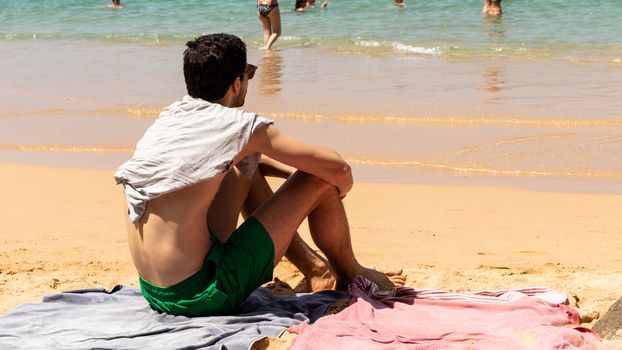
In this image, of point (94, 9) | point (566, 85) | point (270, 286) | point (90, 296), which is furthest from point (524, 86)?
point (94, 9)

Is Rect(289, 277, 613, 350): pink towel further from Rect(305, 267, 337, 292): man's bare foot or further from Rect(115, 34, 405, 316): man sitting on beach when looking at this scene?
Rect(115, 34, 405, 316): man sitting on beach

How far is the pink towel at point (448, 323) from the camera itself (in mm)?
3617

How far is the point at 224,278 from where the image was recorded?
3.82 meters

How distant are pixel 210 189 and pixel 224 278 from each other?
1.20ft

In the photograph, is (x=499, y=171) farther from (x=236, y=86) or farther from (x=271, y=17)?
(x=271, y=17)

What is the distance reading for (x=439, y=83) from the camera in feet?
35.3

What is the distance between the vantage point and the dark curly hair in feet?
12.1

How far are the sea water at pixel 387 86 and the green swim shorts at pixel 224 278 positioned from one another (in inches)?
119

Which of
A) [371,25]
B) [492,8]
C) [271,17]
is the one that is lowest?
[371,25]

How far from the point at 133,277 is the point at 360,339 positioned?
5.23ft

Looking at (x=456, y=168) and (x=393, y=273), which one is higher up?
(x=393, y=273)

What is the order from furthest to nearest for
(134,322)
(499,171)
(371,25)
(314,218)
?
1. (371,25)
2. (499,171)
3. (314,218)
4. (134,322)

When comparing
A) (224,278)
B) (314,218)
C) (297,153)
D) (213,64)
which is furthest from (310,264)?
(213,64)

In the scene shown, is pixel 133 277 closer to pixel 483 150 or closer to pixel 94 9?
pixel 483 150
